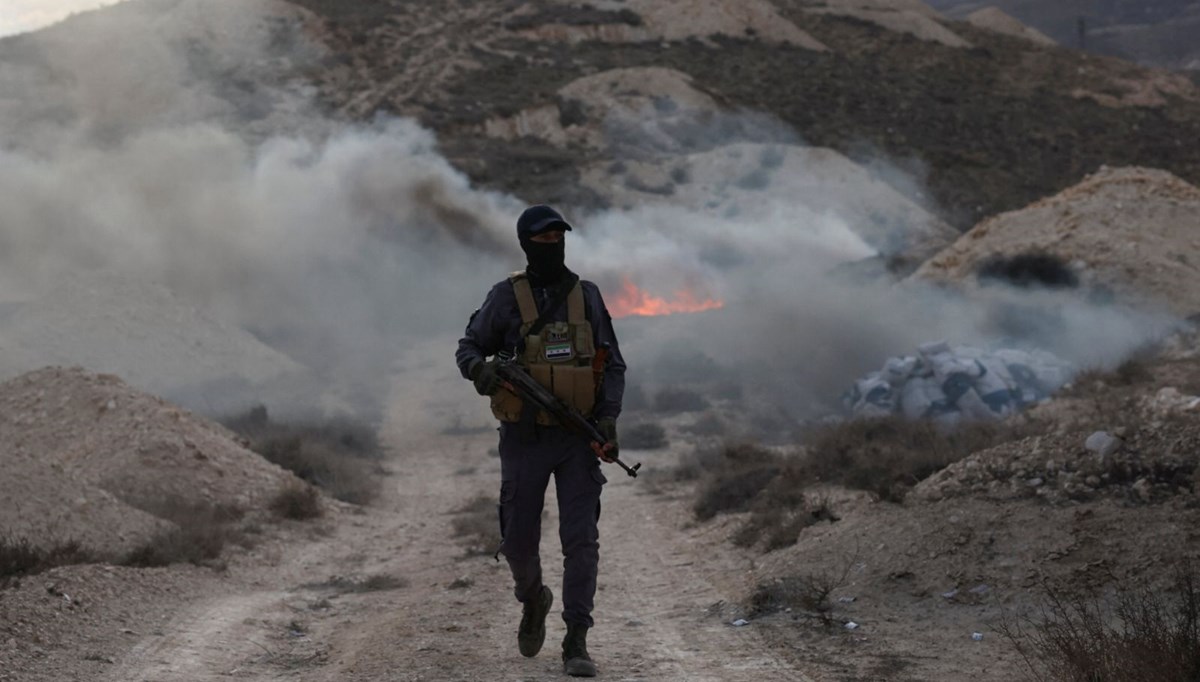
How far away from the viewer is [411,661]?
622cm

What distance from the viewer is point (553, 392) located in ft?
18.8

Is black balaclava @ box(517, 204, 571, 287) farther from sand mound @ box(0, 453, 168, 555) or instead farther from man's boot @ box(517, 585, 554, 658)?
sand mound @ box(0, 453, 168, 555)

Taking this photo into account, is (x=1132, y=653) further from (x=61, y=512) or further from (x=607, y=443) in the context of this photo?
(x=61, y=512)

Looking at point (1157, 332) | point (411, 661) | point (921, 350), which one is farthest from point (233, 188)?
point (411, 661)

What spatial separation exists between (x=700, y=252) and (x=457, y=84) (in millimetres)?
20171

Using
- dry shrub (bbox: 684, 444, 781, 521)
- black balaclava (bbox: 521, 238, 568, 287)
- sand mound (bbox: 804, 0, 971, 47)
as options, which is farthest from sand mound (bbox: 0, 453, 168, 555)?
sand mound (bbox: 804, 0, 971, 47)

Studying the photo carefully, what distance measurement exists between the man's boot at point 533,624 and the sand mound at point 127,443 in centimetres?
569

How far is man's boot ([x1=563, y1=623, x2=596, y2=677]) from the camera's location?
5.63 m

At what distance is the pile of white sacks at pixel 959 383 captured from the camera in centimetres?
1595

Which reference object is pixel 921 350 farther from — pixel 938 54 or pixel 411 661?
pixel 938 54

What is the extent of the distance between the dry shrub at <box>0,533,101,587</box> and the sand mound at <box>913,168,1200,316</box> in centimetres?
1603

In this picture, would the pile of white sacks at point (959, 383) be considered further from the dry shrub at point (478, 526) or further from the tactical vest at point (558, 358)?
the tactical vest at point (558, 358)

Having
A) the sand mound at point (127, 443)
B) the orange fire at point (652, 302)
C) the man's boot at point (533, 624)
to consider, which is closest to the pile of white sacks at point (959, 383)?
the sand mound at point (127, 443)

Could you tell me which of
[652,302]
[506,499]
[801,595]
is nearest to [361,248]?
[652,302]
